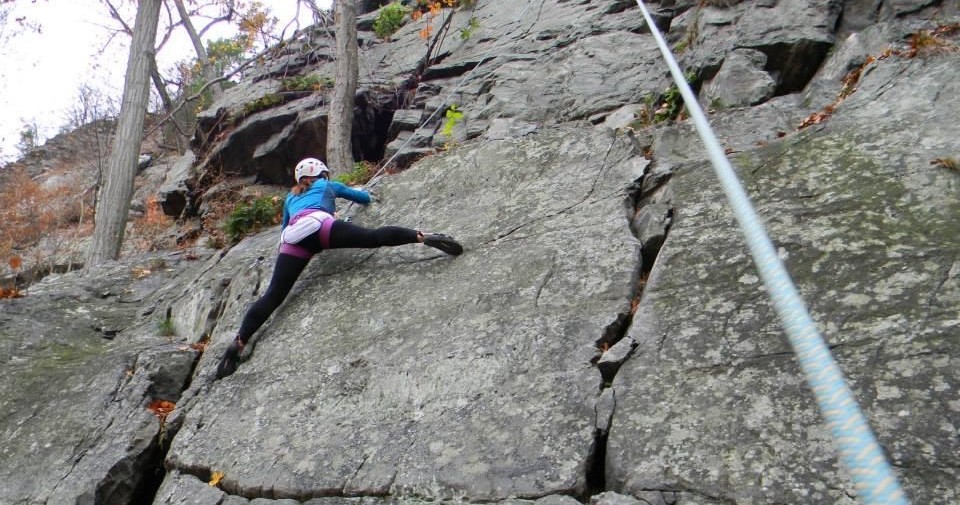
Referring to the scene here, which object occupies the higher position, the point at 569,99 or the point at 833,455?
the point at 569,99

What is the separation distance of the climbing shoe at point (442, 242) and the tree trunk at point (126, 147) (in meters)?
7.05

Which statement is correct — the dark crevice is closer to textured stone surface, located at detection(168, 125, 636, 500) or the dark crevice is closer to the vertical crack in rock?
textured stone surface, located at detection(168, 125, 636, 500)

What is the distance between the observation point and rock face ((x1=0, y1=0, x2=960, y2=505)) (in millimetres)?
3330

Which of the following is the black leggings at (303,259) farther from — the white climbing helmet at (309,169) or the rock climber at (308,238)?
the white climbing helmet at (309,169)

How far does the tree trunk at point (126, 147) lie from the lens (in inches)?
413

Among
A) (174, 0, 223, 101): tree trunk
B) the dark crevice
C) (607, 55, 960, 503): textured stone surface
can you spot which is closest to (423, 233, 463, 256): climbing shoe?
(607, 55, 960, 503): textured stone surface

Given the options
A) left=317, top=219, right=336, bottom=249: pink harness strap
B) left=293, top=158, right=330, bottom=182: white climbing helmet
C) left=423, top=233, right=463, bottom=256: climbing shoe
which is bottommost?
left=423, top=233, right=463, bottom=256: climbing shoe

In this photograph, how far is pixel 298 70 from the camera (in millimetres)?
12836

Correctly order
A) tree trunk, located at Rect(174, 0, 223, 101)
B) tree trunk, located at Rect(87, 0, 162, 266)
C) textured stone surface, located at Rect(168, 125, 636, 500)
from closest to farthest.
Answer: textured stone surface, located at Rect(168, 125, 636, 500), tree trunk, located at Rect(87, 0, 162, 266), tree trunk, located at Rect(174, 0, 223, 101)

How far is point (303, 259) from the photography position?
5.92 metres

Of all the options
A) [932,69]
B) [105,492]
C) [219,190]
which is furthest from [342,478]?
[219,190]

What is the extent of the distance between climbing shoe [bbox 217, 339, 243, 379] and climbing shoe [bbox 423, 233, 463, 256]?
5.56 ft

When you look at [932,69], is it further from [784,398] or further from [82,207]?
[82,207]

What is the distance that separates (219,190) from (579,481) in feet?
32.1
